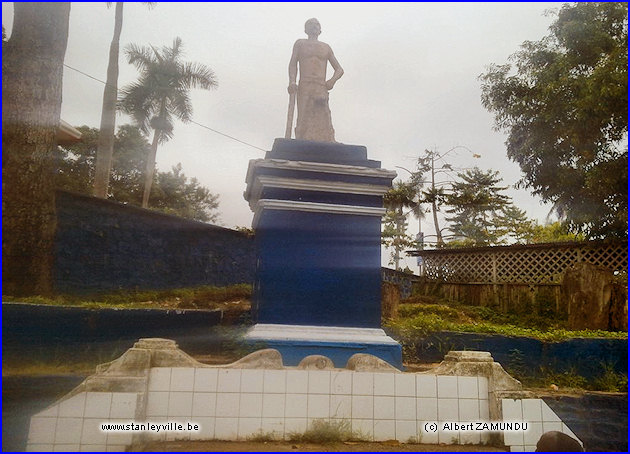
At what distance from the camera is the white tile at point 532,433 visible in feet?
14.8

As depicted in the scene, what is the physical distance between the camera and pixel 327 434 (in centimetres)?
432

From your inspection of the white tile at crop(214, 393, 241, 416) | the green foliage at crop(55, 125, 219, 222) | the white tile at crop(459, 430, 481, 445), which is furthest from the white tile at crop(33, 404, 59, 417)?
the green foliage at crop(55, 125, 219, 222)

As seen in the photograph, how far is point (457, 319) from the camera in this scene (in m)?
10.0

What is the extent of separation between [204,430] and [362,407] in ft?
4.74

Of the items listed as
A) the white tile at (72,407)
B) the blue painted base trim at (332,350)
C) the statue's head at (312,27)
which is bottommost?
the white tile at (72,407)

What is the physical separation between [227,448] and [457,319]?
22.9 ft

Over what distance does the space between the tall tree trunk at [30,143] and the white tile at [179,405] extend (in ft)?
12.6

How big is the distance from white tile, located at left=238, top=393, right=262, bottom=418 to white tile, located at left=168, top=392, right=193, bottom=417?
458 millimetres

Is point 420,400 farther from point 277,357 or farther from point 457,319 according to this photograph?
point 457,319

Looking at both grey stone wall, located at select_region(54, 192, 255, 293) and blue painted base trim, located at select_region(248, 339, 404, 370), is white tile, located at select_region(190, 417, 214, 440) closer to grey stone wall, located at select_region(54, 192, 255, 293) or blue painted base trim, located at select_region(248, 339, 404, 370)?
blue painted base trim, located at select_region(248, 339, 404, 370)

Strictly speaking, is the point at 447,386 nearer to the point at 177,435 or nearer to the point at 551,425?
the point at 551,425

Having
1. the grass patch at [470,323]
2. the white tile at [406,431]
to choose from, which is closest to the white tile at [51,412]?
the white tile at [406,431]

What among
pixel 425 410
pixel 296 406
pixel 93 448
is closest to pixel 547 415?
pixel 425 410

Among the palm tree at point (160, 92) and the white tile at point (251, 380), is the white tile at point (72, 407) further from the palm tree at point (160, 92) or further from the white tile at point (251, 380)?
the palm tree at point (160, 92)
